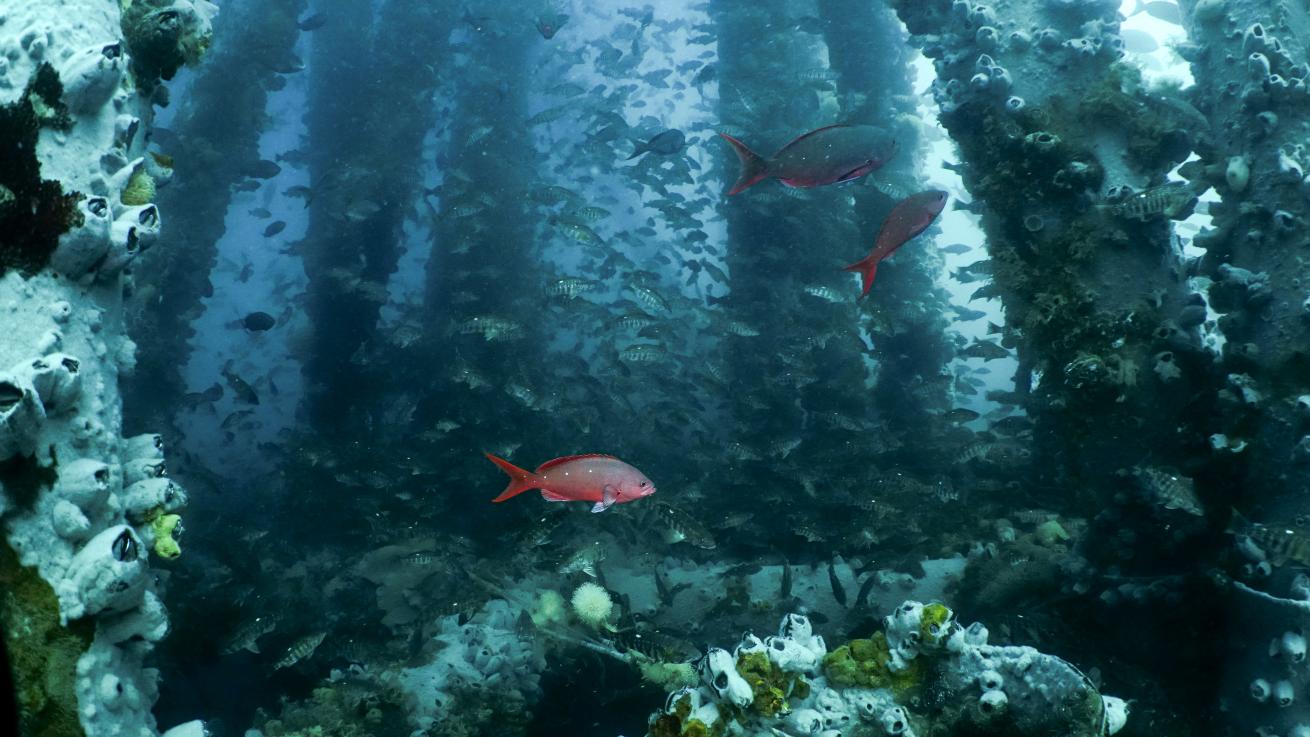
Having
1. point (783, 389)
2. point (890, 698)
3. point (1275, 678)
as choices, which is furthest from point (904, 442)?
point (890, 698)

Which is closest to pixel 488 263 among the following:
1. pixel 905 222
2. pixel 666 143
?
pixel 666 143

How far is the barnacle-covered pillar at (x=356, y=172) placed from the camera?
12.0 meters

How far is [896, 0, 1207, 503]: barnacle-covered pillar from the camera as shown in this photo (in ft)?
15.1

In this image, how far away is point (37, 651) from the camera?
211 centimetres

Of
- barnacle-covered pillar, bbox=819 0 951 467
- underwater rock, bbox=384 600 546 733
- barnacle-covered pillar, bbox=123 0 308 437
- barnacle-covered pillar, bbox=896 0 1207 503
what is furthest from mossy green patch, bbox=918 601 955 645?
barnacle-covered pillar, bbox=123 0 308 437

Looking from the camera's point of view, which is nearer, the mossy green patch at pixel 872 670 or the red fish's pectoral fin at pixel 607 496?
the mossy green patch at pixel 872 670

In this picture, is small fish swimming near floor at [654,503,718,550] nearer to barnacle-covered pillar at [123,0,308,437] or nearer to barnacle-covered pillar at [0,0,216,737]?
barnacle-covered pillar at [0,0,216,737]

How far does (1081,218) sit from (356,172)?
1240 centimetres

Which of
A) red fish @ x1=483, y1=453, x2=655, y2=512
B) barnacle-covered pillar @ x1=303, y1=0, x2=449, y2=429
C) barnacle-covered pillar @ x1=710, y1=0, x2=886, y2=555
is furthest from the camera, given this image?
barnacle-covered pillar @ x1=303, y1=0, x2=449, y2=429

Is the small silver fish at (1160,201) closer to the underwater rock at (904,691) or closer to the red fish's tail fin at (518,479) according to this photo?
the underwater rock at (904,691)

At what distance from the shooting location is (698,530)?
5762mm

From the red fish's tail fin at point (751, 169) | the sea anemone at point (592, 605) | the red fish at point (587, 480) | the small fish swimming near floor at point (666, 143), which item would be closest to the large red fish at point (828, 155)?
the red fish's tail fin at point (751, 169)

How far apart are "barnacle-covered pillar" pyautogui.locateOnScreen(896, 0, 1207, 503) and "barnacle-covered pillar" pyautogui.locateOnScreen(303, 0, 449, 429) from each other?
9.97 metres

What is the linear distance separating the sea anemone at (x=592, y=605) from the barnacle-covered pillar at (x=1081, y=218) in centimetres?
420
